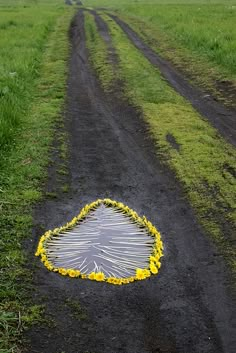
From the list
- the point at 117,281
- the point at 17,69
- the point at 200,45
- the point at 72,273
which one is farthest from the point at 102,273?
the point at 200,45

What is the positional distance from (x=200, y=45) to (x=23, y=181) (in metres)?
15.2

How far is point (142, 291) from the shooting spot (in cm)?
609

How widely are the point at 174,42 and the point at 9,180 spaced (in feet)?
57.0

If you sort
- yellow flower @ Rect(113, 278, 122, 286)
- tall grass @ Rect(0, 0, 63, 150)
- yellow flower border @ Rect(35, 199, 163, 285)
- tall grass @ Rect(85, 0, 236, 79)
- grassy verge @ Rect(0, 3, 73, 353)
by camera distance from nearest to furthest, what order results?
grassy verge @ Rect(0, 3, 73, 353) < yellow flower @ Rect(113, 278, 122, 286) < yellow flower border @ Rect(35, 199, 163, 285) < tall grass @ Rect(0, 0, 63, 150) < tall grass @ Rect(85, 0, 236, 79)

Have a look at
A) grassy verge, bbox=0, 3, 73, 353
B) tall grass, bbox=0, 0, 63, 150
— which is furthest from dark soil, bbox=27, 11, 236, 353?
tall grass, bbox=0, 0, 63, 150

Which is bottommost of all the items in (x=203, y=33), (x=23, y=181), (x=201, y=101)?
(x=201, y=101)

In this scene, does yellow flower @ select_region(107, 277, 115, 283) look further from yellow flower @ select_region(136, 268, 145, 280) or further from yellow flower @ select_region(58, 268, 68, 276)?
yellow flower @ select_region(58, 268, 68, 276)

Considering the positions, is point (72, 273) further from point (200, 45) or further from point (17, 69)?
point (200, 45)

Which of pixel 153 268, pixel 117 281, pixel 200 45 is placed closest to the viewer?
pixel 117 281

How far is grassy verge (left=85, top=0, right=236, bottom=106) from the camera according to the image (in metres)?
16.8

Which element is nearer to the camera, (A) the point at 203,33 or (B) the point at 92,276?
(B) the point at 92,276

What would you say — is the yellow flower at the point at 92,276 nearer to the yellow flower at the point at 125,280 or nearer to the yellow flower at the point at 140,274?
the yellow flower at the point at 125,280

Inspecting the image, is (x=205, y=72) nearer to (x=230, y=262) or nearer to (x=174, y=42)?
(x=174, y=42)

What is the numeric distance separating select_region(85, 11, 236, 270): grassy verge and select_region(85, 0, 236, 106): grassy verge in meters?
1.74
